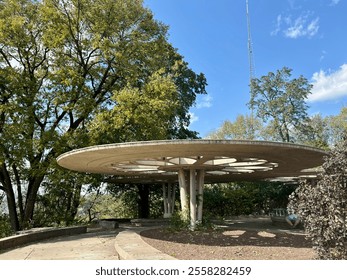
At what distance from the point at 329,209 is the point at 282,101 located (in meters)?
39.9

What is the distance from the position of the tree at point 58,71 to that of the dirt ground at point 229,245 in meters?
8.74

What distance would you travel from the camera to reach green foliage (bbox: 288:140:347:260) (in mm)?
5492

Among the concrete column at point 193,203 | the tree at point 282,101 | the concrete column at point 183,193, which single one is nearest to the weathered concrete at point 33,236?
the concrete column at point 183,193

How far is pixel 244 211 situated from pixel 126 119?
1707 centimetres

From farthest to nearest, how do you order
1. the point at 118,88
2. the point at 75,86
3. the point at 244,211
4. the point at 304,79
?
the point at 304,79
the point at 244,211
the point at 118,88
the point at 75,86

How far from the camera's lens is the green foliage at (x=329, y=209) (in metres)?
5.49

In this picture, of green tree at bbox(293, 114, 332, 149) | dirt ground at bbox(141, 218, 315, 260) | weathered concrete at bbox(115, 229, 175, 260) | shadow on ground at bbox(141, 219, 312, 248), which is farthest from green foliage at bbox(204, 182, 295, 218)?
weathered concrete at bbox(115, 229, 175, 260)

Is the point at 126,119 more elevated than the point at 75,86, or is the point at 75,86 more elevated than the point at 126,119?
the point at 75,86

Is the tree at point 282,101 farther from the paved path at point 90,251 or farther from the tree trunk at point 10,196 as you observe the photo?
the paved path at point 90,251

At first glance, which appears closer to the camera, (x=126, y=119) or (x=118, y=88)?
(x=126, y=119)

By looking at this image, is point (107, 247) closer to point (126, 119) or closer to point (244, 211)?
point (126, 119)

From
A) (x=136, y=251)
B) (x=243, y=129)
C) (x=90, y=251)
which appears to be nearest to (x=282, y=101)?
(x=243, y=129)
